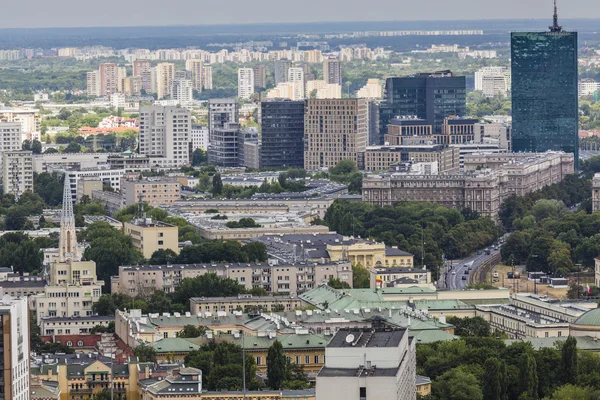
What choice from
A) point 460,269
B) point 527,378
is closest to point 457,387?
point 527,378

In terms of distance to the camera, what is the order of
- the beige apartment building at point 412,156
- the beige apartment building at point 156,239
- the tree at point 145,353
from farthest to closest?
1. the beige apartment building at point 412,156
2. the beige apartment building at point 156,239
3. the tree at point 145,353

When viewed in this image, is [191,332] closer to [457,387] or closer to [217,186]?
[457,387]

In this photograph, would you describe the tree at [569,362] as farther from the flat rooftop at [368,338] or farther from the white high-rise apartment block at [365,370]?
the white high-rise apartment block at [365,370]

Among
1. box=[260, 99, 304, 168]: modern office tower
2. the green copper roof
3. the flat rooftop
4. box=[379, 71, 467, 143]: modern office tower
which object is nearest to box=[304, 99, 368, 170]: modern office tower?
box=[260, 99, 304, 168]: modern office tower

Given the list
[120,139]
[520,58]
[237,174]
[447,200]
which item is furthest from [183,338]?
[120,139]

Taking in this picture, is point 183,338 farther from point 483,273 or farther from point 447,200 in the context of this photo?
point 447,200

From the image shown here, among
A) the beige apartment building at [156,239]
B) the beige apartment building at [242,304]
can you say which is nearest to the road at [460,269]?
the beige apartment building at [242,304]

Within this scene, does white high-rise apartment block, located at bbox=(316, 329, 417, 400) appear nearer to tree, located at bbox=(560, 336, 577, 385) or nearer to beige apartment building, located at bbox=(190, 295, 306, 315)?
tree, located at bbox=(560, 336, 577, 385)

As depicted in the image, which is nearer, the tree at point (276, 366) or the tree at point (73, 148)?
the tree at point (276, 366)
